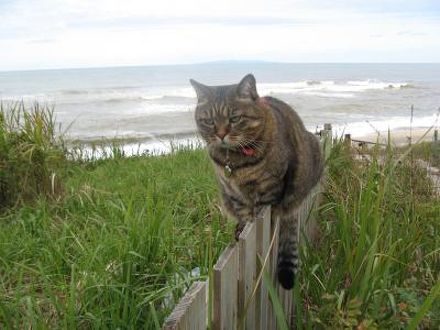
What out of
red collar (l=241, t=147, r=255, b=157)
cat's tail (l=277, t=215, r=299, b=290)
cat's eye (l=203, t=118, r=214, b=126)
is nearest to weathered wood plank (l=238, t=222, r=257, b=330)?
cat's tail (l=277, t=215, r=299, b=290)

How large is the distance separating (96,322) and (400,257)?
1544mm

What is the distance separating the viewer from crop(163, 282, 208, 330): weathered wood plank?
1144mm

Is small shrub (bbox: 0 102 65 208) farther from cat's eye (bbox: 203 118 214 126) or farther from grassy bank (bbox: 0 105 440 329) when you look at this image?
cat's eye (bbox: 203 118 214 126)

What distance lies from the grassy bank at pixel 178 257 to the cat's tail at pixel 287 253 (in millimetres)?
117

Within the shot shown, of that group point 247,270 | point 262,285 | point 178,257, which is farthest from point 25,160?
point 247,270

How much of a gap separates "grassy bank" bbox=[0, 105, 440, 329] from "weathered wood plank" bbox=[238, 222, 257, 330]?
13 centimetres

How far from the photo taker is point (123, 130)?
1372cm

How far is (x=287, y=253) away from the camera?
2398 mm

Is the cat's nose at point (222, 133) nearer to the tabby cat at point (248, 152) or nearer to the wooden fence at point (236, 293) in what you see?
the tabby cat at point (248, 152)

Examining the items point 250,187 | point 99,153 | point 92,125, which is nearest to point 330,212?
point 250,187

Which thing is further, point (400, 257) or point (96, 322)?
point (400, 257)

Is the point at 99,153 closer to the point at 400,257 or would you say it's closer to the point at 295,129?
the point at 295,129

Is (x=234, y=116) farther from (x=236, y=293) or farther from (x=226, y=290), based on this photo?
(x=226, y=290)

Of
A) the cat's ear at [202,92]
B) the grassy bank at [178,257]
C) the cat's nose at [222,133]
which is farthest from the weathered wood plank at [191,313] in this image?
the cat's ear at [202,92]
